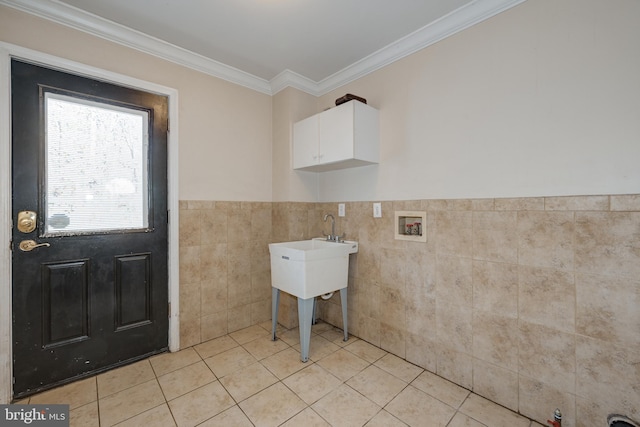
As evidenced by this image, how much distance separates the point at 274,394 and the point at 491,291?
152 centimetres

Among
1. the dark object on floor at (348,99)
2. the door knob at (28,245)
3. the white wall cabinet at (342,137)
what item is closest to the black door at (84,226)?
the door knob at (28,245)

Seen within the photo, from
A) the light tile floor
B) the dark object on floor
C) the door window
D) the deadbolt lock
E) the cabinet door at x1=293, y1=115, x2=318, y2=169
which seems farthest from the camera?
the cabinet door at x1=293, y1=115, x2=318, y2=169

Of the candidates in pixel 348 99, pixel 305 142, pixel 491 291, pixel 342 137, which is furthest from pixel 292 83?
pixel 491 291

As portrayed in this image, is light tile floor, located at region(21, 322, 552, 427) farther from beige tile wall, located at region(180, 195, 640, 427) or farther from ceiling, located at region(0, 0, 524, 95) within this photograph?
ceiling, located at region(0, 0, 524, 95)

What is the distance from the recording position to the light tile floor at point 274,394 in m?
1.50

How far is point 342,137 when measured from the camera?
2.15 meters

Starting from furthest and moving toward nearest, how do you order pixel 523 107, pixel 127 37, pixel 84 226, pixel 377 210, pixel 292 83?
pixel 292 83 → pixel 377 210 → pixel 127 37 → pixel 84 226 → pixel 523 107

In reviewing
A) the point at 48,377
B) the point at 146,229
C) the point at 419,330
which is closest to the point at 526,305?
the point at 419,330

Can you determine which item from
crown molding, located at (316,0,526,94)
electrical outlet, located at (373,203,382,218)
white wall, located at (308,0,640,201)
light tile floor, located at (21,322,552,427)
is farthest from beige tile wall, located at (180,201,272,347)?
crown molding, located at (316,0,526,94)

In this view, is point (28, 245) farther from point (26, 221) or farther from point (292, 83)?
point (292, 83)

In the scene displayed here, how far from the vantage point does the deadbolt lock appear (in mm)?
1644

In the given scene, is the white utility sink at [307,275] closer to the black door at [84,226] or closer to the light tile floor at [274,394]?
the light tile floor at [274,394]

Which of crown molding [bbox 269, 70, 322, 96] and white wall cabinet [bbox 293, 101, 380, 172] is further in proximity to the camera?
crown molding [bbox 269, 70, 322, 96]

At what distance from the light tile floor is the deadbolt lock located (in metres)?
1.06
